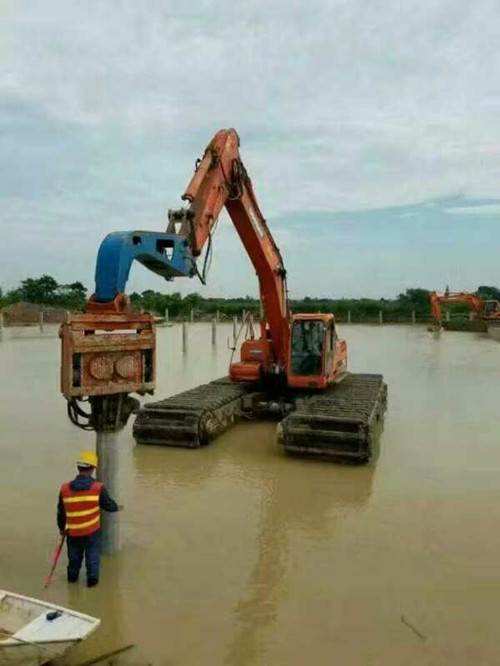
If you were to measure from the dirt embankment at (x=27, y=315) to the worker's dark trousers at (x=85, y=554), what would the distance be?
161 ft

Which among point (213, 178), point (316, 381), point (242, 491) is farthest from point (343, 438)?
point (213, 178)

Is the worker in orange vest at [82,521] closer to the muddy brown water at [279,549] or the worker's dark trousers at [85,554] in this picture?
the worker's dark trousers at [85,554]

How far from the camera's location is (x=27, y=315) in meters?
55.8

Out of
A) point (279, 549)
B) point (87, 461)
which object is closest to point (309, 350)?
point (279, 549)

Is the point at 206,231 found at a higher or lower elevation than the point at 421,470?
higher

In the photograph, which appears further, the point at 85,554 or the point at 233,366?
the point at 233,366

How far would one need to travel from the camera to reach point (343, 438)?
387 inches

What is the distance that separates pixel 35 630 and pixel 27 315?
5446cm

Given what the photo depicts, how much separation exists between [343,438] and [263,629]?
4.94m

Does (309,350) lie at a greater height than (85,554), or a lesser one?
greater

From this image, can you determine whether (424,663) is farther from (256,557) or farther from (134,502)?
(134,502)

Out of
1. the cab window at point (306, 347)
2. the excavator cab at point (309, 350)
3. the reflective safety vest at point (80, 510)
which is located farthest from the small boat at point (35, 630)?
the cab window at point (306, 347)

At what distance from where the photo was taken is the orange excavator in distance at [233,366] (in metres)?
6.26

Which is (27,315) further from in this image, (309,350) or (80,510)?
(80,510)
